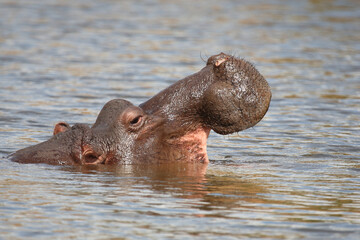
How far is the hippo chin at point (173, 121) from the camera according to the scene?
26.8 ft

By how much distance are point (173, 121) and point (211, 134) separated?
3.47 metres

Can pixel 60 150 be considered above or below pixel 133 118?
below

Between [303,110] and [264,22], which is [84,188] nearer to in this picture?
[303,110]

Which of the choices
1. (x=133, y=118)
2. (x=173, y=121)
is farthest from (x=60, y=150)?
(x=173, y=121)

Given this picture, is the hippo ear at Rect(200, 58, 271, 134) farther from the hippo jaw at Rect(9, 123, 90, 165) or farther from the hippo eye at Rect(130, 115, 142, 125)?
the hippo jaw at Rect(9, 123, 90, 165)

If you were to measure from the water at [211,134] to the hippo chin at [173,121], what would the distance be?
0.16 metres

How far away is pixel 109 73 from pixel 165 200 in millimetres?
10141

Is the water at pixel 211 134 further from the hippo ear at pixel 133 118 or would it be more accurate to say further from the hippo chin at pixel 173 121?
the hippo ear at pixel 133 118

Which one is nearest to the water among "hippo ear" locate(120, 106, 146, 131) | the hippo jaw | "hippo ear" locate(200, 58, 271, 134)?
the hippo jaw

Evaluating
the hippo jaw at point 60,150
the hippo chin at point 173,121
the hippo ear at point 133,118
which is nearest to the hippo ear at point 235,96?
the hippo chin at point 173,121

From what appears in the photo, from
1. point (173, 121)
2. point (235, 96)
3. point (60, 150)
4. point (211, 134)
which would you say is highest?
point (235, 96)

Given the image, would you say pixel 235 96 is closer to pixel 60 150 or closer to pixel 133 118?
pixel 133 118

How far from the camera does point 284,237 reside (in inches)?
236

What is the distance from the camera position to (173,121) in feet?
27.6
